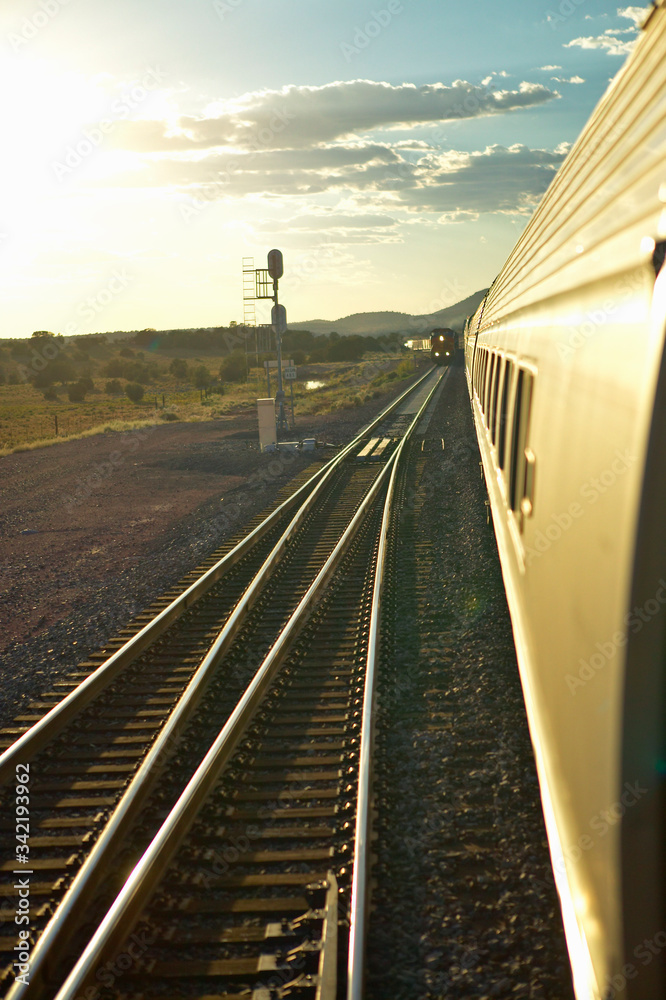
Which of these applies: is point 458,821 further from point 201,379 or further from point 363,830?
point 201,379

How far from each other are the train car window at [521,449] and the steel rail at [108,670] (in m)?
3.95

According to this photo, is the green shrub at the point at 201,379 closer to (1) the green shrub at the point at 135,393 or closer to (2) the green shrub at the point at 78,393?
(2) the green shrub at the point at 78,393

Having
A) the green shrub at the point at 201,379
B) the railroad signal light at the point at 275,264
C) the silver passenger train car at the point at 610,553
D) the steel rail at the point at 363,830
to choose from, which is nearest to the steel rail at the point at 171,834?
the steel rail at the point at 363,830

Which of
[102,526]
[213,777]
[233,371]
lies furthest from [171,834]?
[233,371]

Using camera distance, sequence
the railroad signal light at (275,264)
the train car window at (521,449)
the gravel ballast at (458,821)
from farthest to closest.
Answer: the railroad signal light at (275,264)
the train car window at (521,449)
the gravel ballast at (458,821)

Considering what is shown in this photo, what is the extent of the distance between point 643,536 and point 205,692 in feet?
19.0

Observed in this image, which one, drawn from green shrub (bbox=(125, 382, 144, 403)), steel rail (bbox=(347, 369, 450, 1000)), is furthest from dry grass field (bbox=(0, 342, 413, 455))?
steel rail (bbox=(347, 369, 450, 1000))

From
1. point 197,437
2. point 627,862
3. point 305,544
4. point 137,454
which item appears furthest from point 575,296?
point 197,437

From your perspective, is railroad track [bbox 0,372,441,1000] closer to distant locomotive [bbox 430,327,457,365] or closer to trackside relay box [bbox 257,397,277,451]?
trackside relay box [bbox 257,397,277,451]

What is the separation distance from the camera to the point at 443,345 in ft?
200

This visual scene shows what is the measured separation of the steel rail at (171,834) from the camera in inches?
150

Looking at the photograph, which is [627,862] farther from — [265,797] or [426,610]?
[426,610]

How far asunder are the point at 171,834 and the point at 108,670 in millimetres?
2822

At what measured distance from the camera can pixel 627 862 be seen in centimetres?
183
